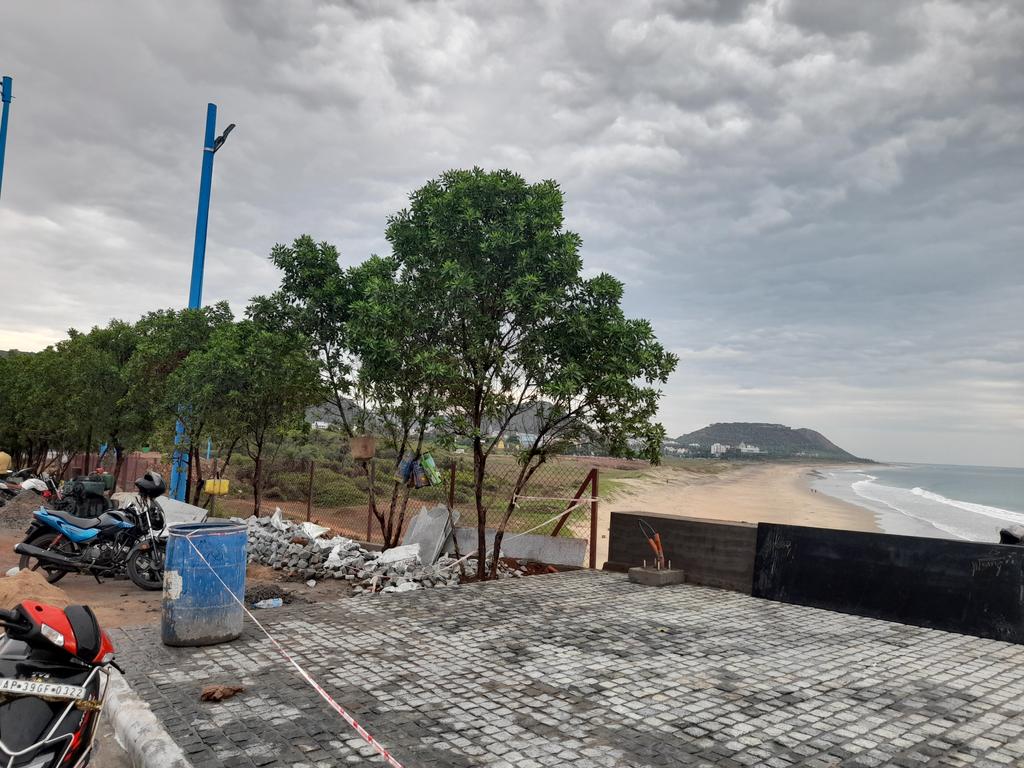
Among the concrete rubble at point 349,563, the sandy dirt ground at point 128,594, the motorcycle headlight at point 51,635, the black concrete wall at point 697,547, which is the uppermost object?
the motorcycle headlight at point 51,635

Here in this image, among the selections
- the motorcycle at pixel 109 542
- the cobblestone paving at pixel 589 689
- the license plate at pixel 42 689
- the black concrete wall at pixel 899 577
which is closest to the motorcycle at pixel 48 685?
the license plate at pixel 42 689

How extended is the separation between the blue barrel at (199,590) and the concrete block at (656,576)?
5845mm

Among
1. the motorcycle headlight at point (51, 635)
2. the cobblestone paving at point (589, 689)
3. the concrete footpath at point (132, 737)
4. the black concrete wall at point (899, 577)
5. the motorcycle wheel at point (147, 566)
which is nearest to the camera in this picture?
the motorcycle headlight at point (51, 635)

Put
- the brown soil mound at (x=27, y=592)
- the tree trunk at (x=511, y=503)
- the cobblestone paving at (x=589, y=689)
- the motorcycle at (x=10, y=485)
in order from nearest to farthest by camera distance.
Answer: the cobblestone paving at (x=589, y=689)
the brown soil mound at (x=27, y=592)
the tree trunk at (x=511, y=503)
the motorcycle at (x=10, y=485)

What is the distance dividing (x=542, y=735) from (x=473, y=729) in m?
0.47

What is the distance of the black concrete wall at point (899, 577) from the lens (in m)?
7.89

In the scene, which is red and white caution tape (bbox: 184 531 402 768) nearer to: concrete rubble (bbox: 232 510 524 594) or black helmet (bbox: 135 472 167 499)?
concrete rubble (bbox: 232 510 524 594)

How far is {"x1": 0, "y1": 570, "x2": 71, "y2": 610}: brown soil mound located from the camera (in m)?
7.11

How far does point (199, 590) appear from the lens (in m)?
6.57

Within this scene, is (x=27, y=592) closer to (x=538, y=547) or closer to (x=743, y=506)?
(x=538, y=547)

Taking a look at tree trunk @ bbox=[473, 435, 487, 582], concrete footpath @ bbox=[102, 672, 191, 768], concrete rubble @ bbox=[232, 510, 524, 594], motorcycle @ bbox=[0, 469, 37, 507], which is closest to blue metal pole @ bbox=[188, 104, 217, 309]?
motorcycle @ bbox=[0, 469, 37, 507]

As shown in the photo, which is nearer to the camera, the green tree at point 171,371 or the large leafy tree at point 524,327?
the large leafy tree at point 524,327

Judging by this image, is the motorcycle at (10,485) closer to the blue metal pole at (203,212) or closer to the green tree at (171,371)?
the green tree at (171,371)

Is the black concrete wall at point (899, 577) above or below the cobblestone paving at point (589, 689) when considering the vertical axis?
above
